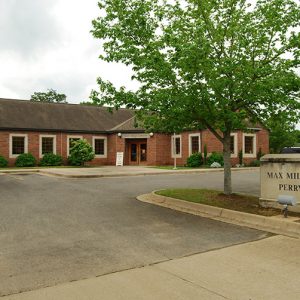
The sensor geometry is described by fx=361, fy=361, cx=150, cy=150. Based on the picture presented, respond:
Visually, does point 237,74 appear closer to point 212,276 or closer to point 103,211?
point 103,211

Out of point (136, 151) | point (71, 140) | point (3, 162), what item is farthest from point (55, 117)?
point (136, 151)

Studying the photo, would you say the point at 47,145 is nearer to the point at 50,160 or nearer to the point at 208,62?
the point at 50,160

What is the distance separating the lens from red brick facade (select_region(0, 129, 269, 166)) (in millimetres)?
30172

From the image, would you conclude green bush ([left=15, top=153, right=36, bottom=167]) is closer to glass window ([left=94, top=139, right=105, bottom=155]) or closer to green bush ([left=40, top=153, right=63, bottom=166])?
green bush ([left=40, top=153, right=63, bottom=166])

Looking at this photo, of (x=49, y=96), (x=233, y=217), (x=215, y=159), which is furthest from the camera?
(x=49, y=96)

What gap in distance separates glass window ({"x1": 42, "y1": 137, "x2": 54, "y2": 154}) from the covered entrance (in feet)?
22.6

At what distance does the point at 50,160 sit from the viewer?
102 ft

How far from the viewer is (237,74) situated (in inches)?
376

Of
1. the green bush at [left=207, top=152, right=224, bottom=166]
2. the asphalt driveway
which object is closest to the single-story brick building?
the green bush at [left=207, top=152, right=224, bottom=166]

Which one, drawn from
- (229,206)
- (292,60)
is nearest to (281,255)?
(229,206)

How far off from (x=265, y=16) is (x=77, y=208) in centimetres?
746

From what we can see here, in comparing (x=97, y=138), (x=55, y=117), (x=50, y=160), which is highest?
(x=55, y=117)

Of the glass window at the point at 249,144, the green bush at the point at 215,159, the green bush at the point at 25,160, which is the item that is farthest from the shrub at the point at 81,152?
the glass window at the point at 249,144

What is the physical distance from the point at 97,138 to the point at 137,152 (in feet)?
13.5
